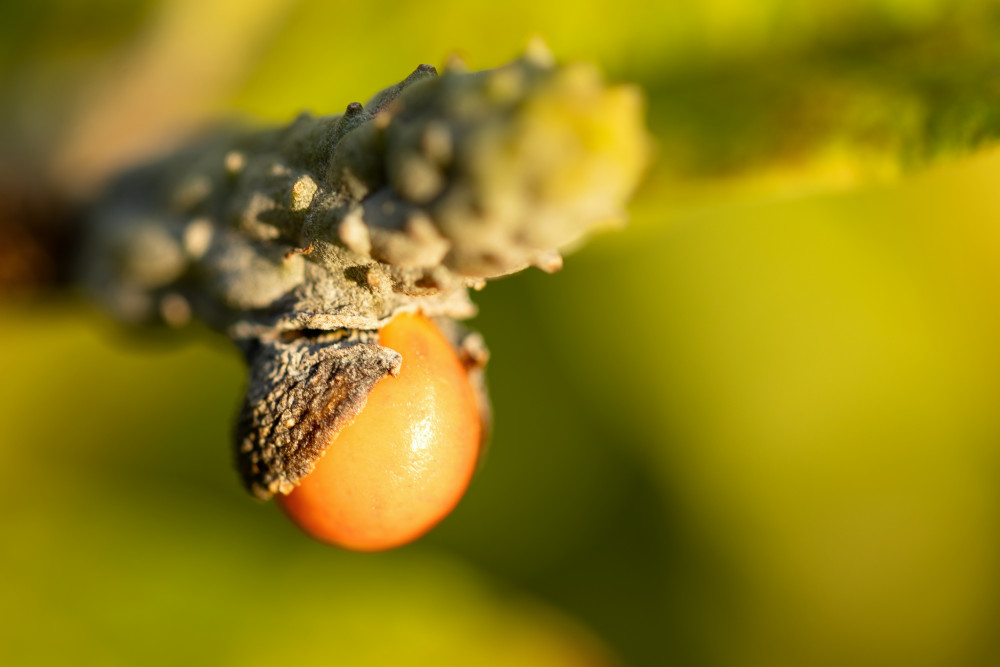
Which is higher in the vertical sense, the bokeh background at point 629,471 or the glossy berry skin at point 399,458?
the bokeh background at point 629,471

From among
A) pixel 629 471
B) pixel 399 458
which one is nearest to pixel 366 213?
pixel 399 458

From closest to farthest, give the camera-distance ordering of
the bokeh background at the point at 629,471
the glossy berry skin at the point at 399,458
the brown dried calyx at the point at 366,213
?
the brown dried calyx at the point at 366,213
the glossy berry skin at the point at 399,458
the bokeh background at the point at 629,471

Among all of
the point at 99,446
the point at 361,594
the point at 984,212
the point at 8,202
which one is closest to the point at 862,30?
the point at 984,212

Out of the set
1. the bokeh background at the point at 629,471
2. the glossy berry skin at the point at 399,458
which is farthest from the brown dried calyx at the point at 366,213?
the bokeh background at the point at 629,471

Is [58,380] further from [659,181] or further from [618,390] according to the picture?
[659,181]

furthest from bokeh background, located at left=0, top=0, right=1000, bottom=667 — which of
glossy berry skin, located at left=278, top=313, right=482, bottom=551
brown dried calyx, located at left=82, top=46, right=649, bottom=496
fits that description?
glossy berry skin, located at left=278, top=313, right=482, bottom=551

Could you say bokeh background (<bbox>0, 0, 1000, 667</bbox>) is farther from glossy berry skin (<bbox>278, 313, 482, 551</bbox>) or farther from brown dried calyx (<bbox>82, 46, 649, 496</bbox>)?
glossy berry skin (<bbox>278, 313, 482, 551</bbox>)

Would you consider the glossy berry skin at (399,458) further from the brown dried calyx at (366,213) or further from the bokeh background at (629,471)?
the bokeh background at (629,471)

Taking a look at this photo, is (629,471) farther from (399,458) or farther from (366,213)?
(366,213)
